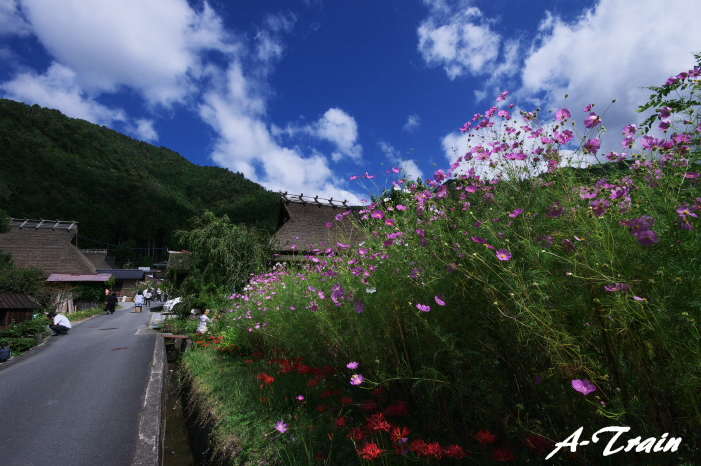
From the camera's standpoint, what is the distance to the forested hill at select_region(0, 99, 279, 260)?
47.9 meters

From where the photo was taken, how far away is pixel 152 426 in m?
4.06

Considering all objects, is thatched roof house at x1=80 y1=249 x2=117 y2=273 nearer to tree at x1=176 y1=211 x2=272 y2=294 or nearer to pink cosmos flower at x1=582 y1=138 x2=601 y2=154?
tree at x1=176 y1=211 x2=272 y2=294

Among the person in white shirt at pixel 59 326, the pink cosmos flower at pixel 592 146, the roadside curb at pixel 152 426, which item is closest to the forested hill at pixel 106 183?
the person in white shirt at pixel 59 326

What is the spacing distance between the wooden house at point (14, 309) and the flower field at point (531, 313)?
1461cm

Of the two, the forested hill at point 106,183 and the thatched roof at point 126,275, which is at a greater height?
the forested hill at point 106,183

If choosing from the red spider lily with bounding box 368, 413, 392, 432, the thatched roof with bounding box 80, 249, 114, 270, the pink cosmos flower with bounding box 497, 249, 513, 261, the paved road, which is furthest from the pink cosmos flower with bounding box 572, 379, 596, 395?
the thatched roof with bounding box 80, 249, 114, 270

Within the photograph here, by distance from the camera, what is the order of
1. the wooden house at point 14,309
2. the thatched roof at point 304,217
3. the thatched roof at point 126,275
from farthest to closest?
the thatched roof at point 126,275, the thatched roof at point 304,217, the wooden house at point 14,309

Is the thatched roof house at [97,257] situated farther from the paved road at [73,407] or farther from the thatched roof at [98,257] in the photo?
the paved road at [73,407]

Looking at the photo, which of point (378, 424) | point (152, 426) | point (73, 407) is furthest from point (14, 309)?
point (378, 424)

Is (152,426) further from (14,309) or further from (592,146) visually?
(14,309)

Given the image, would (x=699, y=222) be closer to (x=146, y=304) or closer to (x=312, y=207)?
(x=312, y=207)

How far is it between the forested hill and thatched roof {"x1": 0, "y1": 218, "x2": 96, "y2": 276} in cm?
1573

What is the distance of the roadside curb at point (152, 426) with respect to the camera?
130 inches

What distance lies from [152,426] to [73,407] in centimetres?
185
